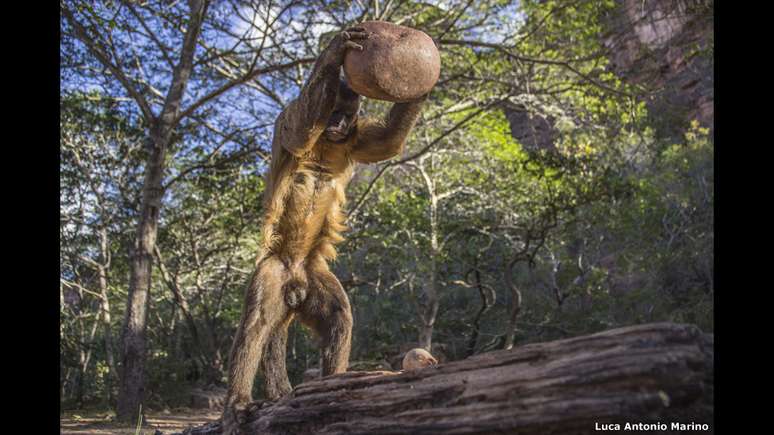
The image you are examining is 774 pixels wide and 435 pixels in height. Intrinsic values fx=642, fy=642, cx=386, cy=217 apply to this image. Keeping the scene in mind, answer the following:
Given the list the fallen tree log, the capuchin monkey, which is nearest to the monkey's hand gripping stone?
the capuchin monkey

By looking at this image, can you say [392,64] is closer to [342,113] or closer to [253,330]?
[342,113]

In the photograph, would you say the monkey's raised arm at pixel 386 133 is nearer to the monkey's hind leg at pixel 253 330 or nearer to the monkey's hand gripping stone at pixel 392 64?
the monkey's hand gripping stone at pixel 392 64

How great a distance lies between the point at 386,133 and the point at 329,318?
4.64ft

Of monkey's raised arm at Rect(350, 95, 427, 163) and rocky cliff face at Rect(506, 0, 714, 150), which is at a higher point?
rocky cliff face at Rect(506, 0, 714, 150)

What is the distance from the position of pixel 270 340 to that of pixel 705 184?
2110cm

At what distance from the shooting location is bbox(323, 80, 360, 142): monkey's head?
15.1 feet

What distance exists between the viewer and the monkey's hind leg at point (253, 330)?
4.18 metres

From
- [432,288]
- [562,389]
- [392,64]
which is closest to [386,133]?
[392,64]

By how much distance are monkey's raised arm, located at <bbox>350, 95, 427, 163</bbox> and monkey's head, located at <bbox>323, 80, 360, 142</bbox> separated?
0.19m

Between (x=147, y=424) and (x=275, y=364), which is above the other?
(x=275, y=364)

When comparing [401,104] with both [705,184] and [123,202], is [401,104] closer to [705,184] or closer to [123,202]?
[123,202]

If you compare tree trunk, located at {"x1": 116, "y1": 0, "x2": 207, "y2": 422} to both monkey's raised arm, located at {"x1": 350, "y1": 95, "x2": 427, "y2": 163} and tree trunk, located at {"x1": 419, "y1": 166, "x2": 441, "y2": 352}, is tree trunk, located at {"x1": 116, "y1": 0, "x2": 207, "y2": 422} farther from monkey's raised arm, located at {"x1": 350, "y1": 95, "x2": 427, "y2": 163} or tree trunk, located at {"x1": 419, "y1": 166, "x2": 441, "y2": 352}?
tree trunk, located at {"x1": 419, "y1": 166, "x2": 441, "y2": 352}

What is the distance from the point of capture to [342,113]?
4.66 m

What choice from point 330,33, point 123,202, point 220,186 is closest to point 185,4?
point 330,33
